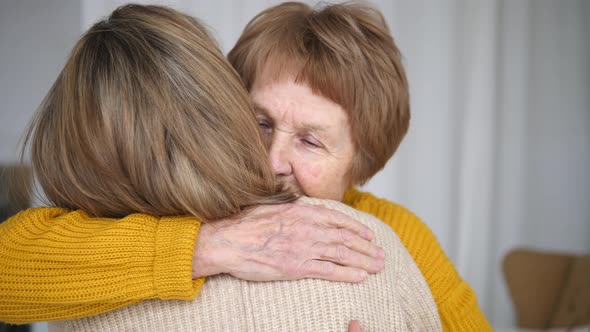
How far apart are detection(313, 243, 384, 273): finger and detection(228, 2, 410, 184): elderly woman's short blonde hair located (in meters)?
0.47

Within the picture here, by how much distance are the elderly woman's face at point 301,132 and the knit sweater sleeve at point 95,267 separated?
0.46 m

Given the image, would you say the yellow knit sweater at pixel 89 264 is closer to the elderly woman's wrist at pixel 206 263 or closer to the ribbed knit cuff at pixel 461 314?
the elderly woman's wrist at pixel 206 263

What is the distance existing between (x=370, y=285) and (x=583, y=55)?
336 centimetres

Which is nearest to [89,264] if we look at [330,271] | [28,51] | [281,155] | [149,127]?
[149,127]

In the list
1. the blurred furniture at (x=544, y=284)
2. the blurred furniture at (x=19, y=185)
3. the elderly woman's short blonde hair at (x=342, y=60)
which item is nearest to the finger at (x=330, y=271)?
the elderly woman's short blonde hair at (x=342, y=60)

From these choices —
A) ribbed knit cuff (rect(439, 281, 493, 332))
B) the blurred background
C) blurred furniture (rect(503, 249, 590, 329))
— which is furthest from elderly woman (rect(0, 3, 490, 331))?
blurred furniture (rect(503, 249, 590, 329))

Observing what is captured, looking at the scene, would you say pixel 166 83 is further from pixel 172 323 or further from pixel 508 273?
pixel 508 273

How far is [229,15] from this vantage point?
2357 millimetres

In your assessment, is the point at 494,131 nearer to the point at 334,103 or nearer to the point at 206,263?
the point at 334,103

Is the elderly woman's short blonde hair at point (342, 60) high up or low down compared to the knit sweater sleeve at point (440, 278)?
up

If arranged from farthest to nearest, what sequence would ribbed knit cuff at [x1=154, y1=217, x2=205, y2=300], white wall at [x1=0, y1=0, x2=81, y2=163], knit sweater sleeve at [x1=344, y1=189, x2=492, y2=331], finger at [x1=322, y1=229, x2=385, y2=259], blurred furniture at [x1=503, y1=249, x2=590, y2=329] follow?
blurred furniture at [x1=503, y1=249, x2=590, y2=329] → white wall at [x1=0, y1=0, x2=81, y2=163] → knit sweater sleeve at [x1=344, y1=189, x2=492, y2=331] → finger at [x1=322, y1=229, x2=385, y2=259] → ribbed knit cuff at [x1=154, y1=217, x2=205, y2=300]

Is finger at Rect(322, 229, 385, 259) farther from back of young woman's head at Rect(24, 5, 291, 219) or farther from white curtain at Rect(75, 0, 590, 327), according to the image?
white curtain at Rect(75, 0, 590, 327)

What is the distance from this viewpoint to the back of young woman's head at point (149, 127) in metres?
1.04

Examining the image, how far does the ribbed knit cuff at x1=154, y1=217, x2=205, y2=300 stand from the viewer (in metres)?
1.01
